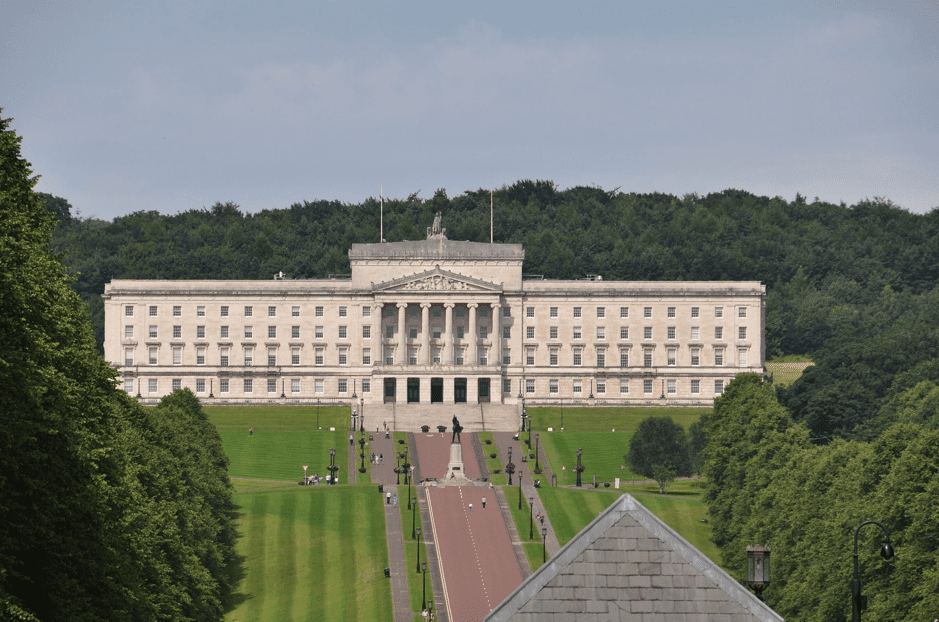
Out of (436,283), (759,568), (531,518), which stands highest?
(436,283)

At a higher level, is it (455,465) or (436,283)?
(436,283)

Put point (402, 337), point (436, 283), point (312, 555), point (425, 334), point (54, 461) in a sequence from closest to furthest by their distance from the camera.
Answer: point (54, 461) → point (312, 555) → point (425, 334) → point (436, 283) → point (402, 337)

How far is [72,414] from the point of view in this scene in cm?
4597

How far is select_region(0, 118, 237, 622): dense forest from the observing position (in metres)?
39.8

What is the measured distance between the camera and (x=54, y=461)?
4178cm

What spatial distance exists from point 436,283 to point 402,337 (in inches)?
280

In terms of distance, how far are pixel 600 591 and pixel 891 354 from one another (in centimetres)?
12117

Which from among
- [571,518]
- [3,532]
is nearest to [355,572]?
[571,518]

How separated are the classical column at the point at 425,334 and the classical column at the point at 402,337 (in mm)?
1967

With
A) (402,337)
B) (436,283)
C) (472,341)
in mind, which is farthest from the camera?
(402,337)

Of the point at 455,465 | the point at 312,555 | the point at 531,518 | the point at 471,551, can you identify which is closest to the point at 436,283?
the point at 455,465

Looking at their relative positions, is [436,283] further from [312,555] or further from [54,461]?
[54,461]

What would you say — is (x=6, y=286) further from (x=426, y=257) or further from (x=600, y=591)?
(x=426, y=257)

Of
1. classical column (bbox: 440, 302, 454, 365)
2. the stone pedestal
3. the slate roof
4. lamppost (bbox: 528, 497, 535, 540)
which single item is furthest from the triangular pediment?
the slate roof
